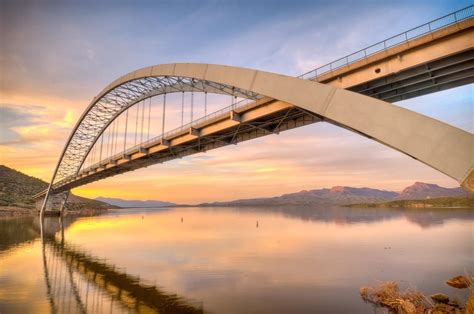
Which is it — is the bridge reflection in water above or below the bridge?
below

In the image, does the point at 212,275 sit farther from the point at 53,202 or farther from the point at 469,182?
the point at 53,202

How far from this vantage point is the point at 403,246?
32.8 m

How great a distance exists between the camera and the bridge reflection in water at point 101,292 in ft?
Answer: 45.0

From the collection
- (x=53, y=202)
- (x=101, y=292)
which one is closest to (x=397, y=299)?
(x=101, y=292)

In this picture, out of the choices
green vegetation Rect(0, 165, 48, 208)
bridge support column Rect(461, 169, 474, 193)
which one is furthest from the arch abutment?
green vegetation Rect(0, 165, 48, 208)

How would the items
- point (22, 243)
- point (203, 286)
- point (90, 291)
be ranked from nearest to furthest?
1. point (90, 291)
2. point (203, 286)
3. point (22, 243)

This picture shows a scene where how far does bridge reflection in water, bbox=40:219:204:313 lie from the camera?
1373cm

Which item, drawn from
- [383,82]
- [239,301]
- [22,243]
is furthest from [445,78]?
[22,243]

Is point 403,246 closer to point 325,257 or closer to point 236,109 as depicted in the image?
point 325,257

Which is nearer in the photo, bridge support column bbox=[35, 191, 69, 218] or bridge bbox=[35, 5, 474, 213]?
bridge bbox=[35, 5, 474, 213]

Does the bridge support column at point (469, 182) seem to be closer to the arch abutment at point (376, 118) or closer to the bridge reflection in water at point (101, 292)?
the arch abutment at point (376, 118)

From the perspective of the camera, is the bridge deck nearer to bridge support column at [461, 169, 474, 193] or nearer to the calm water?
bridge support column at [461, 169, 474, 193]

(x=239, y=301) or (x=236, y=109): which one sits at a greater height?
(x=236, y=109)

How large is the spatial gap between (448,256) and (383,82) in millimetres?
18736
